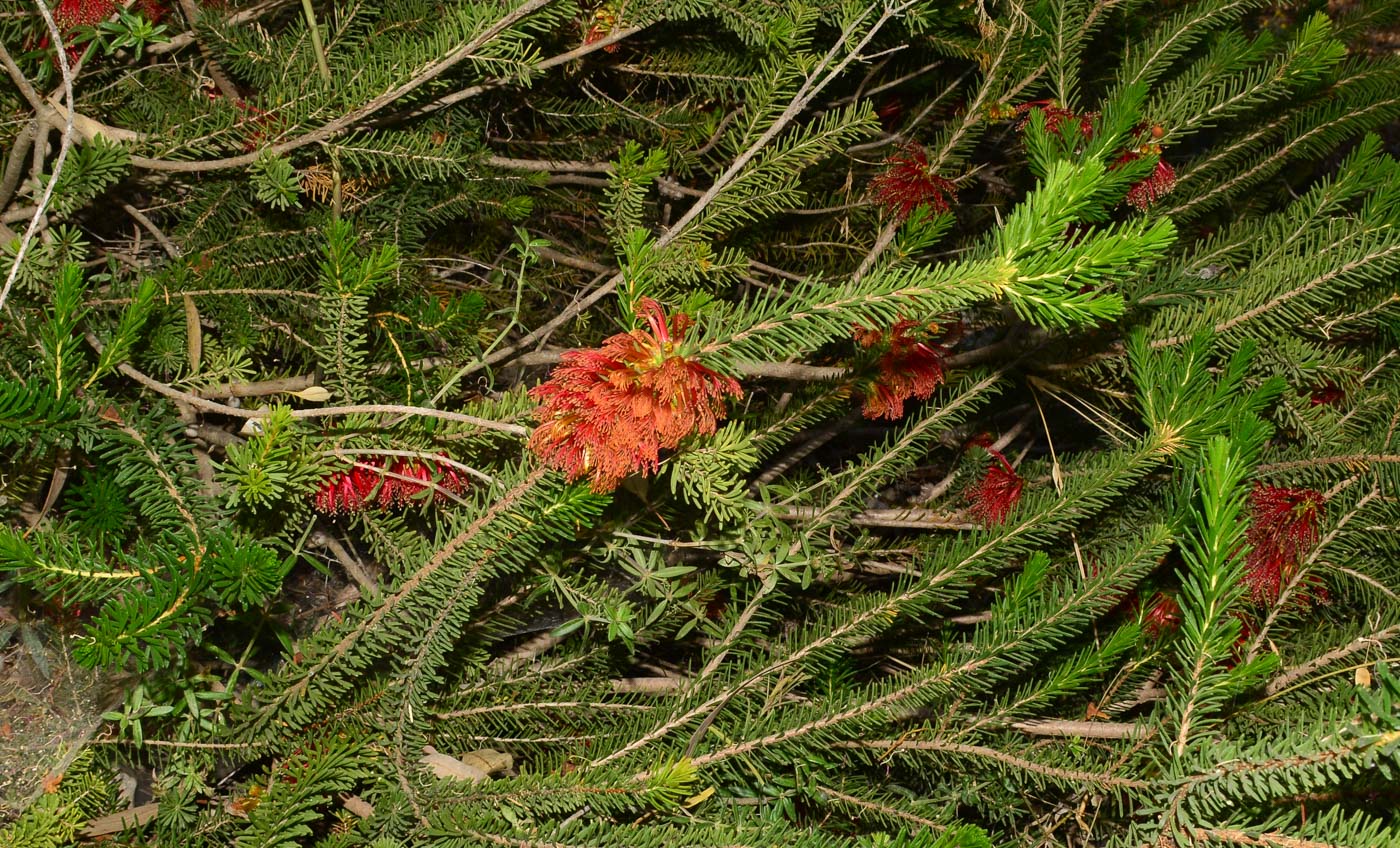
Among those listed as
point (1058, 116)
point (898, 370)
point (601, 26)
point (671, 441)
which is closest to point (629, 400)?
point (671, 441)

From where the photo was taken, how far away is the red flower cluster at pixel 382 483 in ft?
3.12

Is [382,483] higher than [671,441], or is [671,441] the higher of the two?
[671,441]

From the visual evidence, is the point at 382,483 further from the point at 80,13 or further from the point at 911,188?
the point at 911,188

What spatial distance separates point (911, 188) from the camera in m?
1.19

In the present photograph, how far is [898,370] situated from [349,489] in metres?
0.60

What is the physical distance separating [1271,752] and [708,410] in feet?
1.64

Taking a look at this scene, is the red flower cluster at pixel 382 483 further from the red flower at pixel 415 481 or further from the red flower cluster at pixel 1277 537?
the red flower cluster at pixel 1277 537

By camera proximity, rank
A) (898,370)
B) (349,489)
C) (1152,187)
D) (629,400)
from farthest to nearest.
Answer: (1152,187) < (898,370) < (349,489) < (629,400)

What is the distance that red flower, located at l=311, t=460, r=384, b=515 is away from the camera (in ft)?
3.11

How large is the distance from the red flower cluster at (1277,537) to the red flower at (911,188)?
53 centimetres

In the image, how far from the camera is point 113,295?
1011 mm

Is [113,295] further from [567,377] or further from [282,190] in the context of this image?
[567,377]

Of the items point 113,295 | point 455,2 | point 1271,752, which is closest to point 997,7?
point 455,2

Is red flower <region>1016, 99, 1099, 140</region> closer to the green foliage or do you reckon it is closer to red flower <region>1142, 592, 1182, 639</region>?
the green foliage
